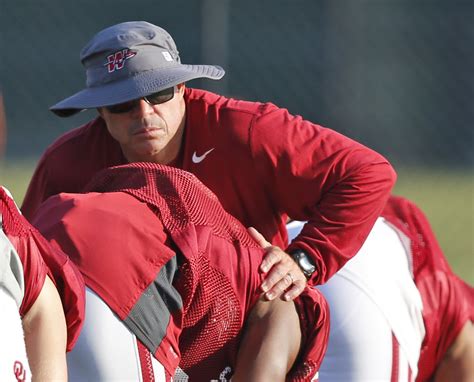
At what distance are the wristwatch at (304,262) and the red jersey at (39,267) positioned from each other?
3.27 feet

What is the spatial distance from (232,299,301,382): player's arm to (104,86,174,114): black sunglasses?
93 cm

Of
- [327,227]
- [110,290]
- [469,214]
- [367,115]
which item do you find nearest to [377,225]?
[327,227]

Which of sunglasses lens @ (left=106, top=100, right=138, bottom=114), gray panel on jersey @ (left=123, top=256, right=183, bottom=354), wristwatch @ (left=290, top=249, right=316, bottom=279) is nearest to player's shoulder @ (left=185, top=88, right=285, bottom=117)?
sunglasses lens @ (left=106, top=100, right=138, bottom=114)

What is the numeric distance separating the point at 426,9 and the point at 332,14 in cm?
170

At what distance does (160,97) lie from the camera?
12.1 feet

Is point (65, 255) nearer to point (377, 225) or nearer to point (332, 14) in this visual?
point (377, 225)

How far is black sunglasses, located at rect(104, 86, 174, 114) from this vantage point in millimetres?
3684

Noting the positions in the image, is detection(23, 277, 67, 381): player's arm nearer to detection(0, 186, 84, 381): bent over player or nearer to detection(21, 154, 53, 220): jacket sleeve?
detection(0, 186, 84, 381): bent over player

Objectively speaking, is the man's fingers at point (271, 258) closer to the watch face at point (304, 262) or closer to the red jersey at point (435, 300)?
the watch face at point (304, 262)

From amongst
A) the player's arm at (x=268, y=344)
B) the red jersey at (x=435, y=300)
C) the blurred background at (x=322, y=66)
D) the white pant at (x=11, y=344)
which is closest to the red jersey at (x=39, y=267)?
the white pant at (x=11, y=344)

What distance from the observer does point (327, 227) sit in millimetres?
3582

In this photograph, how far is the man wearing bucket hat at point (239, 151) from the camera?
11.8 ft

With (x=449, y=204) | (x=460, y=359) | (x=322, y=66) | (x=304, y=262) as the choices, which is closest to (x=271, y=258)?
(x=304, y=262)

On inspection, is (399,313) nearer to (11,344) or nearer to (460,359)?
(460,359)
